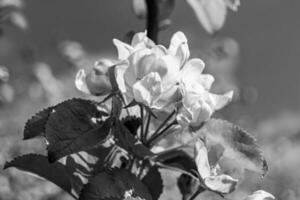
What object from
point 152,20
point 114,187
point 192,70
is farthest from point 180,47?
point 152,20

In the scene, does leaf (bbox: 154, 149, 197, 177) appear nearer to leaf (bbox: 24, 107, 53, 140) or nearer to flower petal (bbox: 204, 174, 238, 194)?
flower petal (bbox: 204, 174, 238, 194)

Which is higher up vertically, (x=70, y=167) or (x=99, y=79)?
(x=99, y=79)

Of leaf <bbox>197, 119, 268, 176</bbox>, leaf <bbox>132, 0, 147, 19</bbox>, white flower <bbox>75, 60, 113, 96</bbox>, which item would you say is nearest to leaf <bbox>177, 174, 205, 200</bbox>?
leaf <bbox>197, 119, 268, 176</bbox>

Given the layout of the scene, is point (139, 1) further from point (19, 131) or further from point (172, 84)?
point (19, 131)

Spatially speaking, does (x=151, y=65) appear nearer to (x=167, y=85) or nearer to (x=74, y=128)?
(x=167, y=85)

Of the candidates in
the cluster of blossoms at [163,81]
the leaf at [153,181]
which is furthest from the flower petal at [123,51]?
the leaf at [153,181]

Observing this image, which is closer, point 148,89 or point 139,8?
point 148,89

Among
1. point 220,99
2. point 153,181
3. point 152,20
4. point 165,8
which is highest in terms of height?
point 165,8
